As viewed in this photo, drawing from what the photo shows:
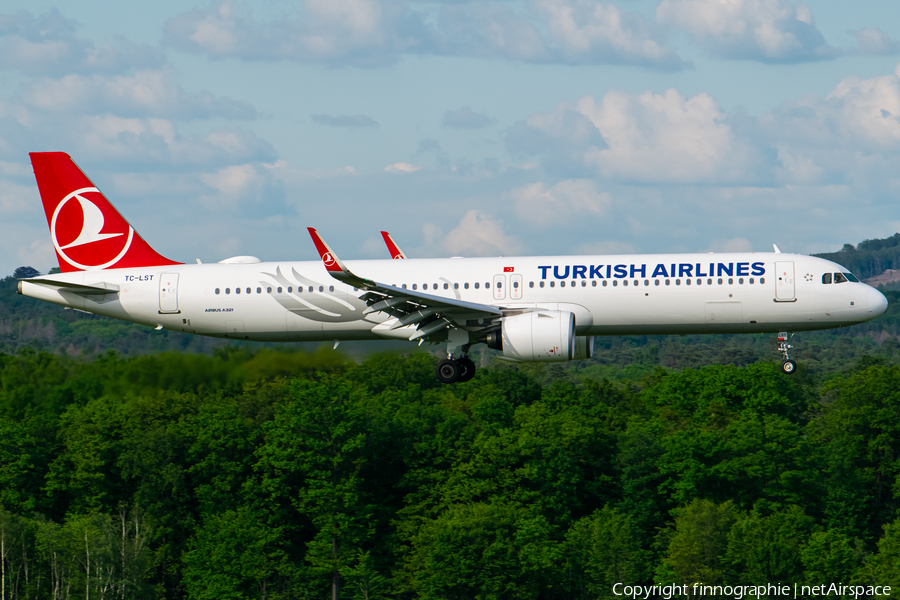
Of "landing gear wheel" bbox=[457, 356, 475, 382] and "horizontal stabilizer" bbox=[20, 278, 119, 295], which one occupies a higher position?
"horizontal stabilizer" bbox=[20, 278, 119, 295]

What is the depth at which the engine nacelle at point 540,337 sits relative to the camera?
3431cm

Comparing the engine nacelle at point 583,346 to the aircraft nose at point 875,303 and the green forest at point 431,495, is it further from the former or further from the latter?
the green forest at point 431,495

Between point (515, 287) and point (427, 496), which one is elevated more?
point (515, 287)

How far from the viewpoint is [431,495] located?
7944cm

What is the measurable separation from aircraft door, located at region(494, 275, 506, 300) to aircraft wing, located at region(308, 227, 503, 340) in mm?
481

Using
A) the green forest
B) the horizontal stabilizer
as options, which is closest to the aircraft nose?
the horizontal stabilizer

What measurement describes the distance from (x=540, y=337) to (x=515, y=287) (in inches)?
89.4

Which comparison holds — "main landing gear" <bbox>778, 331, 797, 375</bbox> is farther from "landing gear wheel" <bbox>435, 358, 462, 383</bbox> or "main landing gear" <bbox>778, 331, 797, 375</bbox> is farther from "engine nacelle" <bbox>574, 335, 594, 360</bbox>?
"landing gear wheel" <bbox>435, 358, 462, 383</bbox>

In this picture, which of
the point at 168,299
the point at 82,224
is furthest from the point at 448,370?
the point at 82,224

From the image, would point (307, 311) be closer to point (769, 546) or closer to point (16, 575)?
point (769, 546)

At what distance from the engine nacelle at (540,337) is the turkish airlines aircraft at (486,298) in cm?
3

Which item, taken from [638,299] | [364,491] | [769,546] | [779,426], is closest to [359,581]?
[364,491]

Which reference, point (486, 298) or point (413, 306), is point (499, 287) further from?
point (413, 306)

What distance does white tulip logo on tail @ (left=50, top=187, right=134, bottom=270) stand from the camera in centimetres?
3991
